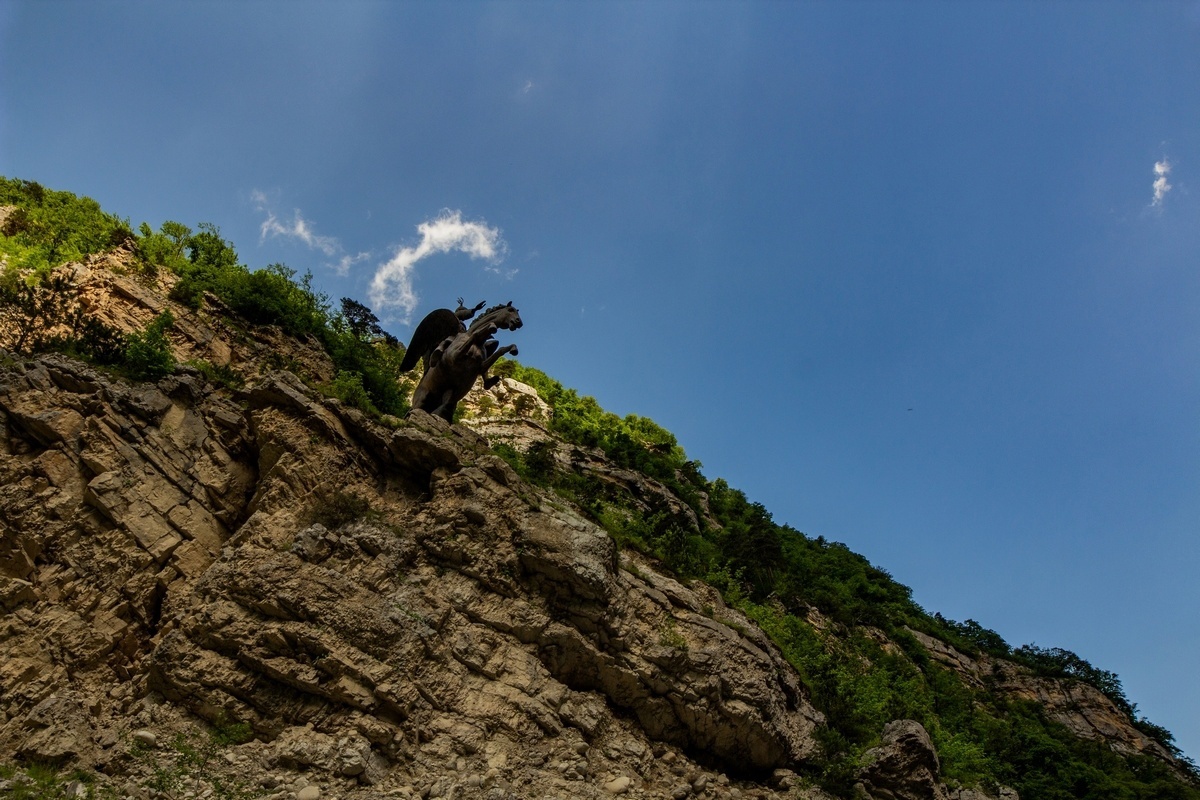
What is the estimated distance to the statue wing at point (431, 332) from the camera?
18578 mm

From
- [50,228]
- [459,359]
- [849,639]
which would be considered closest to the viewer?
[459,359]

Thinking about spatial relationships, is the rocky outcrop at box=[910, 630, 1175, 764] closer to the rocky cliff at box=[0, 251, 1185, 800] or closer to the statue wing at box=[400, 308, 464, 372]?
the rocky cliff at box=[0, 251, 1185, 800]

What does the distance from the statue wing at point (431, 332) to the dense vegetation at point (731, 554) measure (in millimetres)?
1658

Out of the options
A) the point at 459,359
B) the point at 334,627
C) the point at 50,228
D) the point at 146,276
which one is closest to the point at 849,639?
the point at 459,359

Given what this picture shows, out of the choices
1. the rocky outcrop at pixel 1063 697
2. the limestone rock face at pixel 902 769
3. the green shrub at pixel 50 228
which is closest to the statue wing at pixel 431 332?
the green shrub at pixel 50 228

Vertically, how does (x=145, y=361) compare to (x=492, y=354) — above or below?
below

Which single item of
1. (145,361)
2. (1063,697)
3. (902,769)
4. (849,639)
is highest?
(1063,697)

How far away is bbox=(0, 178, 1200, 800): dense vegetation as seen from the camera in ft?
48.5

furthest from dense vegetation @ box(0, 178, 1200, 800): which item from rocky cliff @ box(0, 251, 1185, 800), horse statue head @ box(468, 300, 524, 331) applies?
horse statue head @ box(468, 300, 524, 331)

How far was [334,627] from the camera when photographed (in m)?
10.1

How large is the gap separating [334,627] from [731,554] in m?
16.7

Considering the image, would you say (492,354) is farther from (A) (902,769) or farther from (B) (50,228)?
(B) (50,228)

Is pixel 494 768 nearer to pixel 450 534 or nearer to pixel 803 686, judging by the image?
pixel 450 534

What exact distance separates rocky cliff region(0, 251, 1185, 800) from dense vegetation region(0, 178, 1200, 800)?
1498mm
